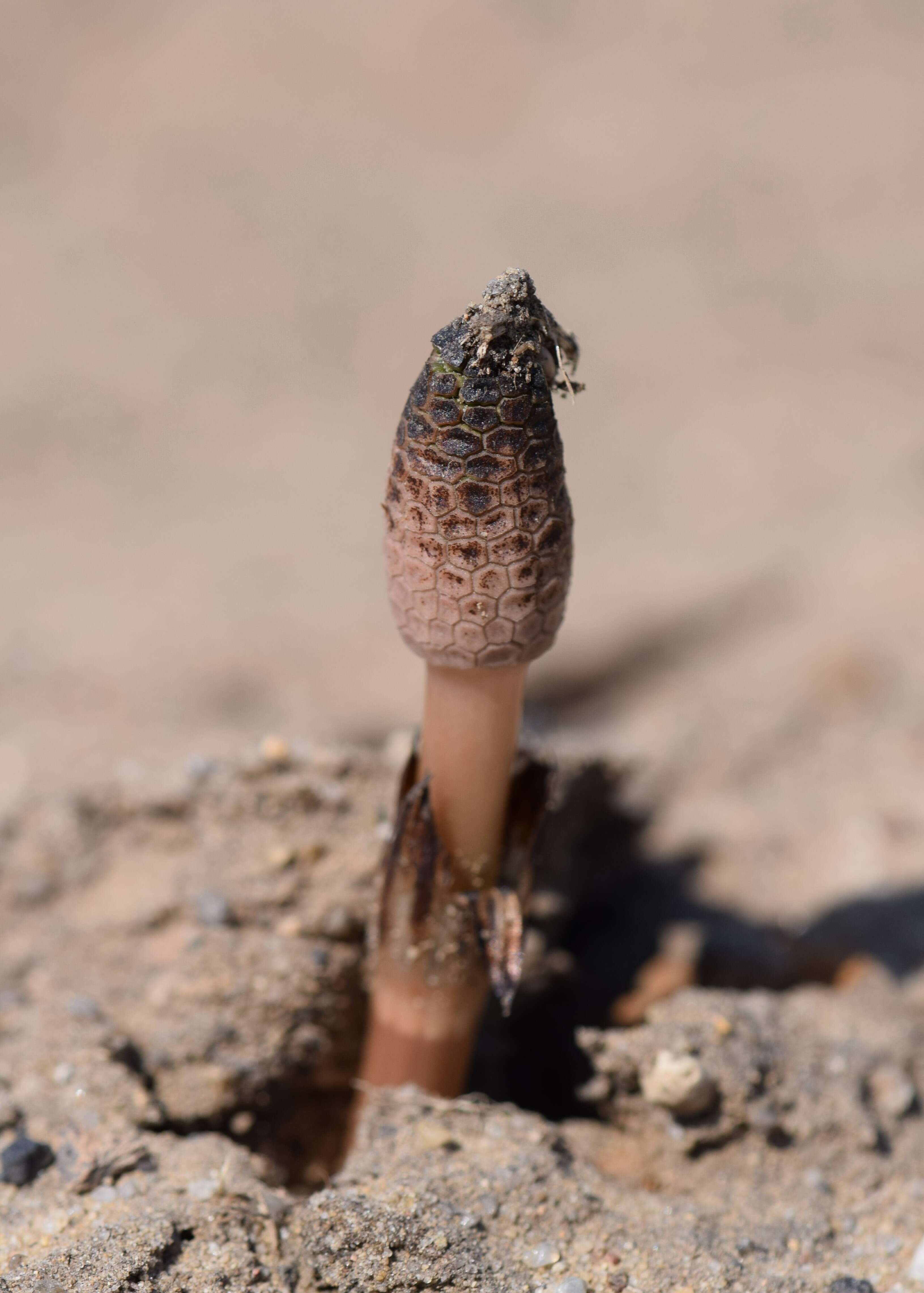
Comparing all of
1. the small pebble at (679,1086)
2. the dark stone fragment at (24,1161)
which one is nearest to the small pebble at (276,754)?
the dark stone fragment at (24,1161)

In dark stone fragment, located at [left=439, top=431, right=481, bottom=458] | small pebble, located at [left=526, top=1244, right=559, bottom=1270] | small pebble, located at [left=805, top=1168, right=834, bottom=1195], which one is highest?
dark stone fragment, located at [left=439, top=431, right=481, bottom=458]

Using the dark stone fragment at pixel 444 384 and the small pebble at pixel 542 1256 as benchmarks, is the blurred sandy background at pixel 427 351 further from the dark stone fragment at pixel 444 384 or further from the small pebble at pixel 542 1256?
the dark stone fragment at pixel 444 384

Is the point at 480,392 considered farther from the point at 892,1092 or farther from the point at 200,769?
the point at 892,1092

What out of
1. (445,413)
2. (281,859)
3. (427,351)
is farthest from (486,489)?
(427,351)

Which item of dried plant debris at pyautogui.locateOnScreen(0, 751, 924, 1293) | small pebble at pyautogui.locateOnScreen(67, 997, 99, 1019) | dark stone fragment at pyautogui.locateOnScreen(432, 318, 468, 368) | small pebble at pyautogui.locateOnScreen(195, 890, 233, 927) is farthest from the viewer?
small pebble at pyautogui.locateOnScreen(195, 890, 233, 927)

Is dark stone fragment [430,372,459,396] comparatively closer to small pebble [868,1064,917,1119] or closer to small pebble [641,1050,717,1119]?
small pebble [641,1050,717,1119]

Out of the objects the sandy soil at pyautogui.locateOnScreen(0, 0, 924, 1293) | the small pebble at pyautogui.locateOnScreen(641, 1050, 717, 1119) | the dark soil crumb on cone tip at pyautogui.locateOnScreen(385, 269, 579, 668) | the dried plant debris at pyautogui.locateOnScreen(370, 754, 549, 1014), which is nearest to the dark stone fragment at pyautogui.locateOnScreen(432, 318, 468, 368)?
the dark soil crumb on cone tip at pyautogui.locateOnScreen(385, 269, 579, 668)

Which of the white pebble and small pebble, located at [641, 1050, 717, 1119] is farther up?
small pebble, located at [641, 1050, 717, 1119]
